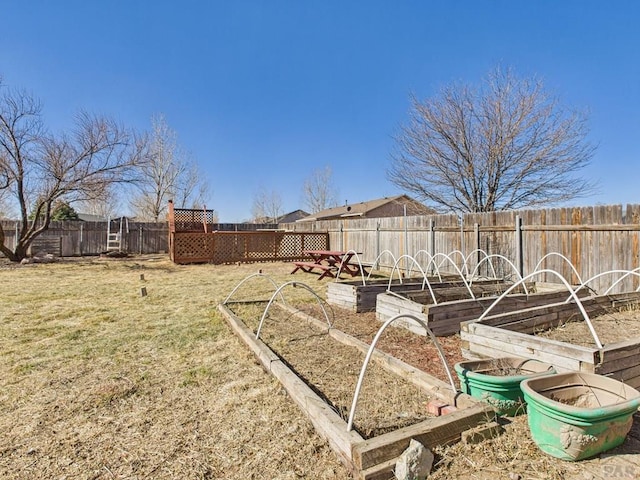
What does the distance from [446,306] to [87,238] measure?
57.7 feet

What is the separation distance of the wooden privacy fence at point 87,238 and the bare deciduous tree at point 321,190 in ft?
72.5

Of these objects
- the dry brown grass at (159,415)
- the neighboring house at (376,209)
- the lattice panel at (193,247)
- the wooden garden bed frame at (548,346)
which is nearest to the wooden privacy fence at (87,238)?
the lattice panel at (193,247)

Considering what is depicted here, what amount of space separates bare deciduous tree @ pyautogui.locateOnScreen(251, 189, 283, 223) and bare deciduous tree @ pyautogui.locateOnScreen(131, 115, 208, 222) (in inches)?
576

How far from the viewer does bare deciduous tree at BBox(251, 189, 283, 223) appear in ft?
140

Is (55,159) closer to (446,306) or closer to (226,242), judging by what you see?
(226,242)

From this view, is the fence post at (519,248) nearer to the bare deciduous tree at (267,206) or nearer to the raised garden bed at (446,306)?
the raised garden bed at (446,306)

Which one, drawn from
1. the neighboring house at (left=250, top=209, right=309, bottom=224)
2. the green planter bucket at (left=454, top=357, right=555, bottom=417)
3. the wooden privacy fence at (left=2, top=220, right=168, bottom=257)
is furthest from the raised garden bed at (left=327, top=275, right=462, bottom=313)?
the neighboring house at (left=250, top=209, right=309, bottom=224)

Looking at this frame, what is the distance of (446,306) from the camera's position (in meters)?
3.89

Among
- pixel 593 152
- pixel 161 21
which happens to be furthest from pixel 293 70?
pixel 593 152

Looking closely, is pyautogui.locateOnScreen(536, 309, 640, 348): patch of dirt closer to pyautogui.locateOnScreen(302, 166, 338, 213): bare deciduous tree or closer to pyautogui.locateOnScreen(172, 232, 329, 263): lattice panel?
pyautogui.locateOnScreen(172, 232, 329, 263): lattice panel

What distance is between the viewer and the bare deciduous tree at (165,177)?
2483 centimetres

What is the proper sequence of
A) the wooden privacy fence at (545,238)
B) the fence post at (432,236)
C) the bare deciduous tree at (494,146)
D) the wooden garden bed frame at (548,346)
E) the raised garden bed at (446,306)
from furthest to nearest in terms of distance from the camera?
the bare deciduous tree at (494,146) < the fence post at (432,236) < the wooden privacy fence at (545,238) < the raised garden bed at (446,306) < the wooden garden bed frame at (548,346)

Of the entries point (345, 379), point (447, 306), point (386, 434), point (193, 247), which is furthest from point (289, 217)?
point (386, 434)

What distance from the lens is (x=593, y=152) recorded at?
999cm
